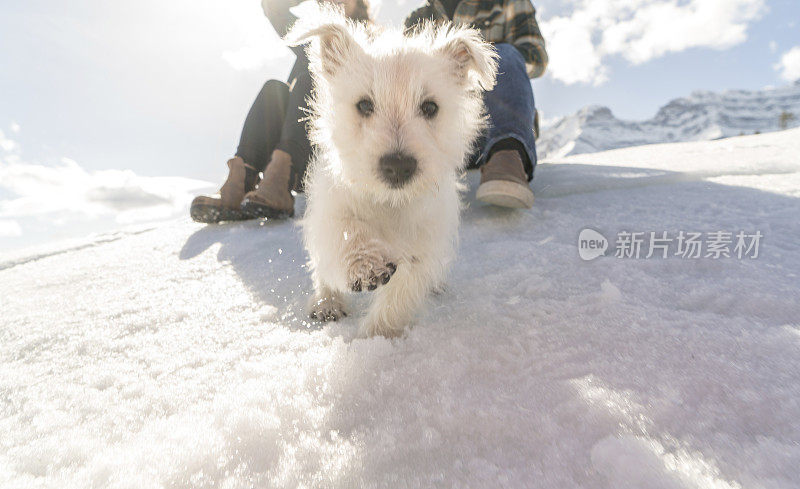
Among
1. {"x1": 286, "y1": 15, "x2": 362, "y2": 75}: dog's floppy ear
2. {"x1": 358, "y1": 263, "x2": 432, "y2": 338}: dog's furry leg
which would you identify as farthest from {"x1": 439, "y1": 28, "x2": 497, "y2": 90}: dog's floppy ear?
→ {"x1": 358, "y1": 263, "x2": 432, "y2": 338}: dog's furry leg

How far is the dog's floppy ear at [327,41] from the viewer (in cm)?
Answer: 200

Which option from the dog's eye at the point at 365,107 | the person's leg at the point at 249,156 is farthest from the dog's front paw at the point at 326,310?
the person's leg at the point at 249,156

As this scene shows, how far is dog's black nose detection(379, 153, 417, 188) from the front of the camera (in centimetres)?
169

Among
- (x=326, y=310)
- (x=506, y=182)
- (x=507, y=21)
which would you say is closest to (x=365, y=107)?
(x=326, y=310)

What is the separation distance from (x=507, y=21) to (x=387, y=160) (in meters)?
3.42

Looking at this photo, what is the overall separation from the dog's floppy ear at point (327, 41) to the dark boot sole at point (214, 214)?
8.92 feet

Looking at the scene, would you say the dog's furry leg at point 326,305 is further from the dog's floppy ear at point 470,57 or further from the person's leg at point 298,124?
the person's leg at point 298,124

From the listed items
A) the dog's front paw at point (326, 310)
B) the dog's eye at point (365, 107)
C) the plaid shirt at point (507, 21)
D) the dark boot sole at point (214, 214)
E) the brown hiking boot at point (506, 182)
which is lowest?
the dog's front paw at point (326, 310)

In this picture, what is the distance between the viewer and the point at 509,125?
11.1ft

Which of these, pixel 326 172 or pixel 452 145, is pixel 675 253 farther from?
pixel 326 172

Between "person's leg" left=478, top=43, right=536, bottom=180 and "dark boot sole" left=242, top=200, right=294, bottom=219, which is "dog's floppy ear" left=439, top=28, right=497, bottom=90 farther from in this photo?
"dark boot sole" left=242, top=200, right=294, bottom=219

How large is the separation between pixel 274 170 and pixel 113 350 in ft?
8.45

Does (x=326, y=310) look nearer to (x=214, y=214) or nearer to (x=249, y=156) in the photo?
(x=214, y=214)

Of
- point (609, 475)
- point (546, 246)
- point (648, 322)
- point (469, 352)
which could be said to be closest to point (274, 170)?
point (546, 246)
